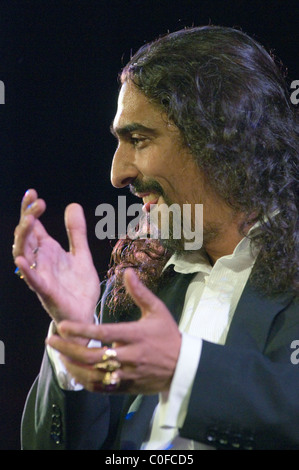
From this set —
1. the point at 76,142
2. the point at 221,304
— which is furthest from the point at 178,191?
the point at 76,142

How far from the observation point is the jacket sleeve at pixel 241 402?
1.28 meters

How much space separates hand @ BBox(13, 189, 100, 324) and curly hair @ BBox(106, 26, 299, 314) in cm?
57

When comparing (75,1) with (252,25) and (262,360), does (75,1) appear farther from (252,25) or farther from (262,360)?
(262,360)

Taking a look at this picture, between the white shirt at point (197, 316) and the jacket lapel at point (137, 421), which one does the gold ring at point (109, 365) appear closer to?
the white shirt at point (197, 316)

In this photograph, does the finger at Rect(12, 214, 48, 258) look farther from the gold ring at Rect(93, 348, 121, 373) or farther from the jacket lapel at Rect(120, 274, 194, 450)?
the jacket lapel at Rect(120, 274, 194, 450)

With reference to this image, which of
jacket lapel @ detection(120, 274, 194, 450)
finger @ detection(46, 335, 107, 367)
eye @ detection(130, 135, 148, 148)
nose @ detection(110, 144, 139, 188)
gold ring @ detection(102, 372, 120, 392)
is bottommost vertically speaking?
jacket lapel @ detection(120, 274, 194, 450)

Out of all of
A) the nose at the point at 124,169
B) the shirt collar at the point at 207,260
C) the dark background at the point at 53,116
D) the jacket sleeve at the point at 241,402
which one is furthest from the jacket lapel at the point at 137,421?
the dark background at the point at 53,116

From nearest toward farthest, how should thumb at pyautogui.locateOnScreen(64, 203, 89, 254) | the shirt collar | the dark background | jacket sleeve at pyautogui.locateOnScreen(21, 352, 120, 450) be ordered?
1. thumb at pyautogui.locateOnScreen(64, 203, 89, 254)
2. jacket sleeve at pyautogui.locateOnScreen(21, 352, 120, 450)
3. the shirt collar
4. the dark background

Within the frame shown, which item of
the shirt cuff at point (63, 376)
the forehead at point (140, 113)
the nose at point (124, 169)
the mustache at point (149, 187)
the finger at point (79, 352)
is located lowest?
the shirt cuff at point (63, 376)

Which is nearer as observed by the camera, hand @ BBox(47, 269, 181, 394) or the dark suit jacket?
hand @ BBox(47, 269, 181, 394)

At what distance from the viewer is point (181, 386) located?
1247mm

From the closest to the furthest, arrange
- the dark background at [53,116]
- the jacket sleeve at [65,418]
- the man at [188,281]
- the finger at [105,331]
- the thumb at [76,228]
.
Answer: the finger at [105,331], the man at [188,281], the thumb at [76,228], the jacket sleeve at [65,418], the dark background at [53,116]

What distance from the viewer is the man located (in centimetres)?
123

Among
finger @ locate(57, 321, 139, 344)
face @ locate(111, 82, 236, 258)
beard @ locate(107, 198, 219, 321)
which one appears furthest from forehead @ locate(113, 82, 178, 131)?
finger @ locate(57, 321, 139, 344)
